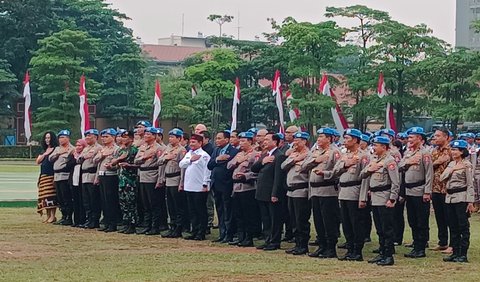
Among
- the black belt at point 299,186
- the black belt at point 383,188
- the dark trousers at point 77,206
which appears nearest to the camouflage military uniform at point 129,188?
the dark trousers at point 77,206

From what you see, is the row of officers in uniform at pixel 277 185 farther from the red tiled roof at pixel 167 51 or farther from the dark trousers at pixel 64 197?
the red tiled roof at pixel 167 51

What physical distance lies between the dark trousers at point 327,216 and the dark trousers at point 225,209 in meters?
1.88

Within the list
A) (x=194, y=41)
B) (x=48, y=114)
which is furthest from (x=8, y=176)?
(x=194, y=41)

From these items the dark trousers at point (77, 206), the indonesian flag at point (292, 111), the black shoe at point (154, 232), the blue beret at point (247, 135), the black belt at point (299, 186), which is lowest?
the black shoe at point (154, 232)

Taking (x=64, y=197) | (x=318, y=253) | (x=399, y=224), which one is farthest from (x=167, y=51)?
(x=318, y=253)

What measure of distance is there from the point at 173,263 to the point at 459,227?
3540 millimetres

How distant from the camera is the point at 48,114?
4856cm

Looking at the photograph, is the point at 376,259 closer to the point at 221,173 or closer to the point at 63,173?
the point at 221,173

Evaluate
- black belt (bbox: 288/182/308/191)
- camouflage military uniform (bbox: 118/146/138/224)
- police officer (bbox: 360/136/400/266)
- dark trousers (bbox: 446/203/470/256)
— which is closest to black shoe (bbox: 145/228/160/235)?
camouflage military uniform (bbox: 118/146/138/224)

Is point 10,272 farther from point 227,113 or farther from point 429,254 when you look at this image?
point 227,113

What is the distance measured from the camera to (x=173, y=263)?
10.9m

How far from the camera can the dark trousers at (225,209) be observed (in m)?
13.4

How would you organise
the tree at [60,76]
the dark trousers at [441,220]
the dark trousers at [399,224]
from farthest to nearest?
the tree at [60,76] < the dark trousers at [399,224] < the dark trousers at [441,220]

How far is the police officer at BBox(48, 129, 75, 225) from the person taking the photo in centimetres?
1566
